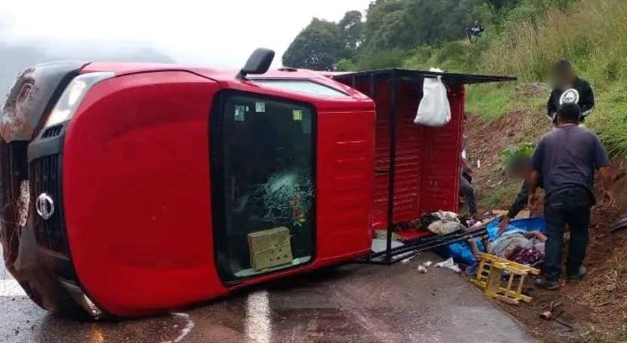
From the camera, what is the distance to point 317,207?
4.27 metres

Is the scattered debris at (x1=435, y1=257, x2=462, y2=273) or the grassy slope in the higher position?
the grassy slope

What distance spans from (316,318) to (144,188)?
4.48ft

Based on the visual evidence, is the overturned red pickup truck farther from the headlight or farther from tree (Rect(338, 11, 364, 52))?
tree (Rect(338, 11, 364, 52))

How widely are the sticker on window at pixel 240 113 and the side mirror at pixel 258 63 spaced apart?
244 millimetres

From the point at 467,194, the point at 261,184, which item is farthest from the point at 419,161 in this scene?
the point at 261,184

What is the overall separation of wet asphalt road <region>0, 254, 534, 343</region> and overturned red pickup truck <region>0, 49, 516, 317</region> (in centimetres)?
14

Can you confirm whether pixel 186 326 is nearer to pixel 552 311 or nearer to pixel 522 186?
pixel 552 311

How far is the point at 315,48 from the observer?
5438cm

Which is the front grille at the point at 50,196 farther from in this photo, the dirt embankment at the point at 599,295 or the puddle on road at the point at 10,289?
the dirt embankment at the point at 599,295

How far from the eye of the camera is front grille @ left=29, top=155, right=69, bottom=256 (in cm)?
324

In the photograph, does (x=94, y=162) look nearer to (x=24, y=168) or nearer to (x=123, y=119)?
(x=123, y=119)

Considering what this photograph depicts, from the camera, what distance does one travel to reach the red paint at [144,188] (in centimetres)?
326

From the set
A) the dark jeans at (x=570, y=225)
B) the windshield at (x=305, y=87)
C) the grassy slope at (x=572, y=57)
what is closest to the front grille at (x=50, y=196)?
the windshield at (x=305, y=87)

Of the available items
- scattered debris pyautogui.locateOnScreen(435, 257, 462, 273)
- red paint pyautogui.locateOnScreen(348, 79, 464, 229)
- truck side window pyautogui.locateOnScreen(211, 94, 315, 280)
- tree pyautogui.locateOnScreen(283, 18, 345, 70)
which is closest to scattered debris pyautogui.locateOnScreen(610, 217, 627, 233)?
scattered debris pyautogui.locateOnScreen(435, 257, 462, 273)
